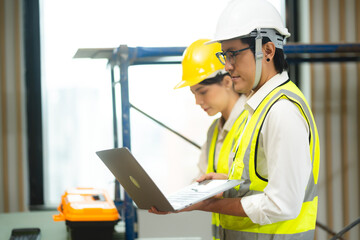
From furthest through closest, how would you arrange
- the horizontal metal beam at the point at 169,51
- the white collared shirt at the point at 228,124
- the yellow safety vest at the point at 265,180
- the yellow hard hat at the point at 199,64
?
1. the horizontal metal beam at the point at 169,51
2. the yellow hard hat at the point at 199,64
3. the white collared shirt at the point at 228,124
4. the yellow safety vest at the point at 265,180

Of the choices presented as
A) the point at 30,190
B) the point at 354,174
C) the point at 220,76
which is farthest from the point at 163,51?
the point at 354,174

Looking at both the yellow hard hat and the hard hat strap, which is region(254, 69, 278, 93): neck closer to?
the hard hat strap

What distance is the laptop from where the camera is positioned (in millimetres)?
1639

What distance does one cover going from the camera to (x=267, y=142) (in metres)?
1.65

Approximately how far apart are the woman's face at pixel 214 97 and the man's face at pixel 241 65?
904 millimetres

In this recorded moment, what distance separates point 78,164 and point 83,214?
6.93ft

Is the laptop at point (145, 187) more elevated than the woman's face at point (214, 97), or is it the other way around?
the woman's face at point (214, 97)

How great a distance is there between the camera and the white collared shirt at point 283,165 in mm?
1560

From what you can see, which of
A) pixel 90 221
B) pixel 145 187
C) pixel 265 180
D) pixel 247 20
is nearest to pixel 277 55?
pixel 247 20


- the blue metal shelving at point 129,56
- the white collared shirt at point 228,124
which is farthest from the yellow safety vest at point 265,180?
the blue metal shelving at point 129,56

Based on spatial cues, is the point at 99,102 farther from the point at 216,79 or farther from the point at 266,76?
the point at 266,76

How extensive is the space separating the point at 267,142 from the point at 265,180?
0.16 m

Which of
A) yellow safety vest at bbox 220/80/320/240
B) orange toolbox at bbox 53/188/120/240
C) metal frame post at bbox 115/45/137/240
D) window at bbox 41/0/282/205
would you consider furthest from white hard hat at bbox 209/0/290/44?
window at bbox 41/0/282/205

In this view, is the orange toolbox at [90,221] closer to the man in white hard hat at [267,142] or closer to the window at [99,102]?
the man in white hard hat at [267,142]
